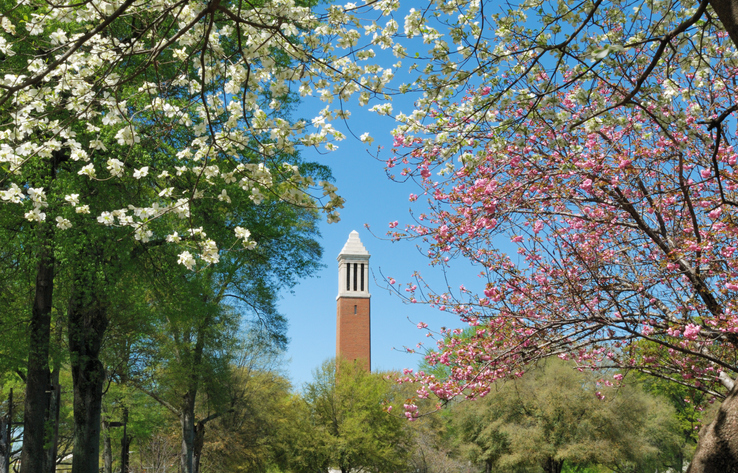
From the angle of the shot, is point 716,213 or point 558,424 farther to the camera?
point 558,424

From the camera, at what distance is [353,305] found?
6012cm

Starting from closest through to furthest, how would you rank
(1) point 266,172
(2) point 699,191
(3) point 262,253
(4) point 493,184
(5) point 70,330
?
(1) point 266,172, (4) point 493,184, (2) point 699,191, (5) point 70,330, (3) point 262,253

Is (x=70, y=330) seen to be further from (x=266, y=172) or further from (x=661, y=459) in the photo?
(x=661, y=459)

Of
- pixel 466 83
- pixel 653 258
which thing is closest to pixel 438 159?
pixel 466 83

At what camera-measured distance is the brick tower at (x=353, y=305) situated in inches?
2269

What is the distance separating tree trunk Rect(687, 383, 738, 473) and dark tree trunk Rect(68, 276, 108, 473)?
12.0 meters

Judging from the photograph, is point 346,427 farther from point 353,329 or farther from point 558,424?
point 353,329

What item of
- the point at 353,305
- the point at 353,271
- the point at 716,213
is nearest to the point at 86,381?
the point at 716,213

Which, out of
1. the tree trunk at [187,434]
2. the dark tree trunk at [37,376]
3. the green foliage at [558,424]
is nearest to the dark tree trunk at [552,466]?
the green foliage at [558,424]

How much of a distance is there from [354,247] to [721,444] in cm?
6119

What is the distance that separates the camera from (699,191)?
27.8 ft

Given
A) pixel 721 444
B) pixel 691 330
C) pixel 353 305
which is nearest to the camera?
pixel 721 444

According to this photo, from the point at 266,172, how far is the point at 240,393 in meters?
24.7

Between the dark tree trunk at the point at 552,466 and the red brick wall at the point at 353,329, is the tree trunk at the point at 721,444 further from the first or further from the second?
the red brick wall at the point at 353,329
